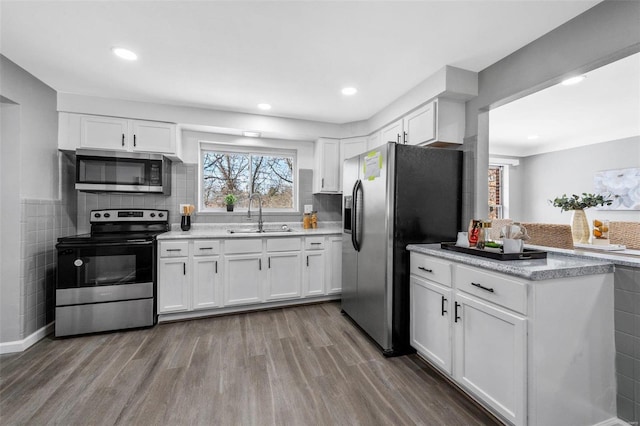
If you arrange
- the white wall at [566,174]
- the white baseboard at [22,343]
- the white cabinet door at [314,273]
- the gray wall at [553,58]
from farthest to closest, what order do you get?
the white wall at [566,174] < the white cabinet door at [314,273] < the white baseboard at [22,343] < the gray wall at [553,58]

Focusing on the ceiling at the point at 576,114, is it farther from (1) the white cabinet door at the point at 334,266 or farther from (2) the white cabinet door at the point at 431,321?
(1) the white cabinet door at the point at 334,266

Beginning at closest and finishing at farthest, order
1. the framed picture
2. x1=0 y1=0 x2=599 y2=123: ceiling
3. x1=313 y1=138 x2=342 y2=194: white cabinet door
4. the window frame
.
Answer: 1. x1=0 y1=0 x2=599 y2=123: ceiling
2. the window frame
3. x1=313 y1=138 x2=342 y2=194: white cabinet door
4. the framed picture

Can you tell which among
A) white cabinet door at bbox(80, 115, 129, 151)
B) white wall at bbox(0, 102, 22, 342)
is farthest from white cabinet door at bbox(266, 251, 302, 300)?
white wall at bbox(0, 102, 22, 342)

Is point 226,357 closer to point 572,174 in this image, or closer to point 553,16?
point 553,16

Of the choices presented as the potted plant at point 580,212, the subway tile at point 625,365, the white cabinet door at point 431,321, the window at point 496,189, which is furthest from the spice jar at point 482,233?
the window at point 496,189

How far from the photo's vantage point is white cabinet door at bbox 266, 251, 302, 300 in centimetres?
318

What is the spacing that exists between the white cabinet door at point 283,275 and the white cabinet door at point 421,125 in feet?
6.04

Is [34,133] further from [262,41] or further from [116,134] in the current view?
[262,41]

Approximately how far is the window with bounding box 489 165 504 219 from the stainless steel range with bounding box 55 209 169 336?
641cm

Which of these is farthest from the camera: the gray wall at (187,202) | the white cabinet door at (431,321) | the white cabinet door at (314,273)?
the white cabinet door at (314,273)

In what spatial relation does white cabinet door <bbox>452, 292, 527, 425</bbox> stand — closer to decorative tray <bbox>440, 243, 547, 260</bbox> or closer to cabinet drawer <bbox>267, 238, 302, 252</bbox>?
decorative tray <bbox>440, 243, 547, 260</bbox>

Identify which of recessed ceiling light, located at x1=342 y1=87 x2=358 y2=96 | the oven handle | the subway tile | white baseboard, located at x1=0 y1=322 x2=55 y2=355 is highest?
recessed ceiling light, located at x1=342 y1=87 x2=358 y2=96

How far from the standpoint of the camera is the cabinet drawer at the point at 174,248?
111 inches

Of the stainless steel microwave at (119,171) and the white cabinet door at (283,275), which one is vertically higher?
the stainless steel microwave at (119,171)
